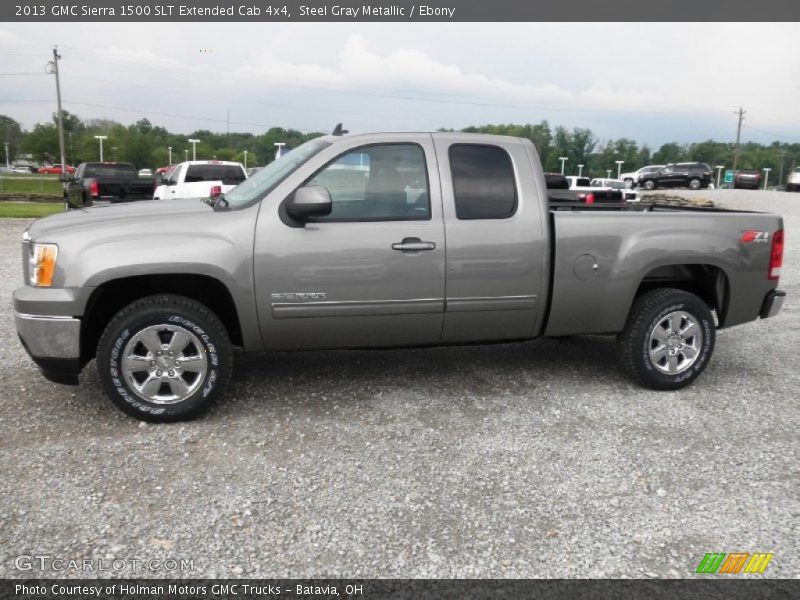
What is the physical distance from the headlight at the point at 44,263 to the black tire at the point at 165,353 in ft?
1.46

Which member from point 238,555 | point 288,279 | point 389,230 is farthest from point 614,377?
point 238,555

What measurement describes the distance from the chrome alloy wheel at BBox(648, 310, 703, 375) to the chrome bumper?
388 centimetres

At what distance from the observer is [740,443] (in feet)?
13.4

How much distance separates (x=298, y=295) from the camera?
4227 millimetres

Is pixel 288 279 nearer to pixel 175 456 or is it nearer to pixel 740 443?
pixel 175 456

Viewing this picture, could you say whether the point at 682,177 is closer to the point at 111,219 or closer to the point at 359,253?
the point at 359,253

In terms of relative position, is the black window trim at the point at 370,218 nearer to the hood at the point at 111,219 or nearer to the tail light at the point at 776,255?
the hood at the point at 111,219

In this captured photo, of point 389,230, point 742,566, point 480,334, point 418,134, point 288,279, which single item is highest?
point 418,134

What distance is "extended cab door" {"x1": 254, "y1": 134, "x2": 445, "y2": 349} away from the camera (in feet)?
13.8

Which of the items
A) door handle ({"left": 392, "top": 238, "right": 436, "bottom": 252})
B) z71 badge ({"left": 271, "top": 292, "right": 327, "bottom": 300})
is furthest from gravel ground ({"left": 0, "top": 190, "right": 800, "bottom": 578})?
door handle ({"left": 392, "top": 238, "right": 436, "bottom": 252})

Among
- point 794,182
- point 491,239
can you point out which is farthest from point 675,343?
point 794,182

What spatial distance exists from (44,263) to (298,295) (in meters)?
1.51

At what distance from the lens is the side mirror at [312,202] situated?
13.2 feet

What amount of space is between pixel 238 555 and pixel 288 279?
5.96ft
